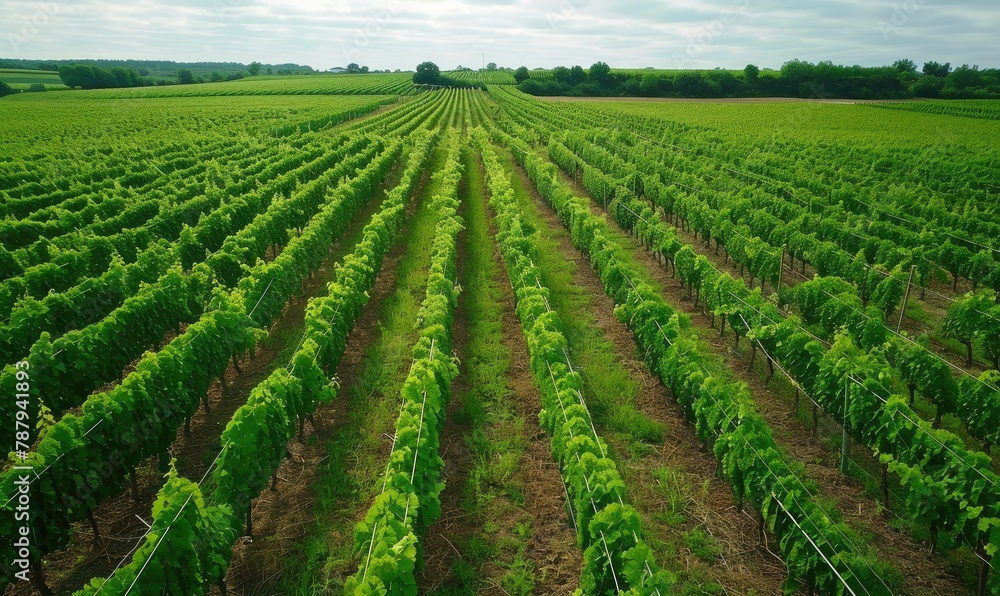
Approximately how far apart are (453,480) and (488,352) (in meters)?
3.81

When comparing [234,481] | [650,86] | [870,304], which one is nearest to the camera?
[234,481]

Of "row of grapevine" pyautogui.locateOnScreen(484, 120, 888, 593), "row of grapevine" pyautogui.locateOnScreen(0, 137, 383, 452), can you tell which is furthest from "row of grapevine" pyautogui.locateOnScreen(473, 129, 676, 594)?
"row of grapevine" pyautogui.locateOnScreen(0, 137, 383, 452)

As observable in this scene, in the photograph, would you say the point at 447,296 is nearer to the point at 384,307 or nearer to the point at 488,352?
the point at 488,352

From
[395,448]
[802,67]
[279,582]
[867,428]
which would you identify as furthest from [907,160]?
[802,67]

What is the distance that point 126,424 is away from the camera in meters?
7.42

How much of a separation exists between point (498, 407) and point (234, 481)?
14.9 feet

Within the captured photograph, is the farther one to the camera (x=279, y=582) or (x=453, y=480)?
(x=453, y=480)

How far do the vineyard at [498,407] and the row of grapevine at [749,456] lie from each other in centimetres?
4

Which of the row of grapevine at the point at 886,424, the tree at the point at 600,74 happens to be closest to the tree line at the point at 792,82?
the tree at the point at 600,74

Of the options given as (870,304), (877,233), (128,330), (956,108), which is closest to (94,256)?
(128,330)

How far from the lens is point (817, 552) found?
19.5 ft

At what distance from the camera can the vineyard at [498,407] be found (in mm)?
6375

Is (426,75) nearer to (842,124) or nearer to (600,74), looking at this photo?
(600,74)

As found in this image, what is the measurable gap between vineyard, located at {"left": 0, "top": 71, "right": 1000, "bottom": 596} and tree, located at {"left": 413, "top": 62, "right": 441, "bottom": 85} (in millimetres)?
106160
